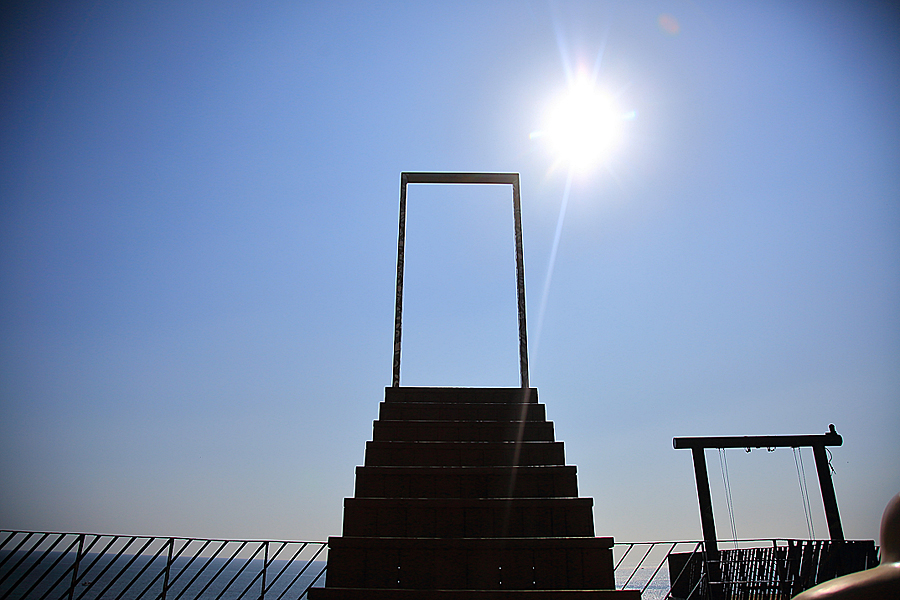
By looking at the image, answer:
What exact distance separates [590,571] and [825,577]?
336 cm

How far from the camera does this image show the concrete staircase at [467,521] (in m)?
3.46

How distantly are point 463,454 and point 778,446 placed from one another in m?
5.73

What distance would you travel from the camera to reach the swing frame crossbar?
741 centimetres

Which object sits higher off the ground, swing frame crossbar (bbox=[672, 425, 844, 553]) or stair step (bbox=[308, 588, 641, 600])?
swing frame crossbar (bbox=[672, 425, 844, 553])

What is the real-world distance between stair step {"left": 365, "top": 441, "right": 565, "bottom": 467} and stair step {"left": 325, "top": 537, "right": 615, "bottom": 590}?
0.83 m

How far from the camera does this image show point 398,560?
3.51 m

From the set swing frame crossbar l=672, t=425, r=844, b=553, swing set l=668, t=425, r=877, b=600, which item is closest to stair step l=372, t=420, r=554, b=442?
swing set l=668, t=425, r=877, b=600

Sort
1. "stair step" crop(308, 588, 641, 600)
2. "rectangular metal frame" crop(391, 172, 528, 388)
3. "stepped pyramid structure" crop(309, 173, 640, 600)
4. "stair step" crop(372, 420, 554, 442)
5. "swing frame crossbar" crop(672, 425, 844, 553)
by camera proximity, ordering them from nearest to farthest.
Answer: "stair step" crop(308, 588, 641, 600)
"stepped pyramid structure" crop(309, 173, 640, 600)
"stair step" crop(372, 420, 554, 442)
"rectangular metal frame" crop(391, 172, 528, 388)
"swing frame crossbar" crop(672, 425, 844, 553)

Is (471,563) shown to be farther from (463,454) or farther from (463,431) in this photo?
(463,431)

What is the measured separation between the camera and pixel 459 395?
5.23 metres

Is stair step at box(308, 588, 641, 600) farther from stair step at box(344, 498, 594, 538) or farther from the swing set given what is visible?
the swing set

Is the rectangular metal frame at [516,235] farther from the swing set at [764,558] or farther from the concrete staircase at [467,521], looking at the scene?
the swing set at [764,558]

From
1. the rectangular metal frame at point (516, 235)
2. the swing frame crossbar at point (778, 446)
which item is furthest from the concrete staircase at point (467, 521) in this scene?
the swing frame crossbar at point (778, 446)

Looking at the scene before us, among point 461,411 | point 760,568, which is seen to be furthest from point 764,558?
point 461,411
